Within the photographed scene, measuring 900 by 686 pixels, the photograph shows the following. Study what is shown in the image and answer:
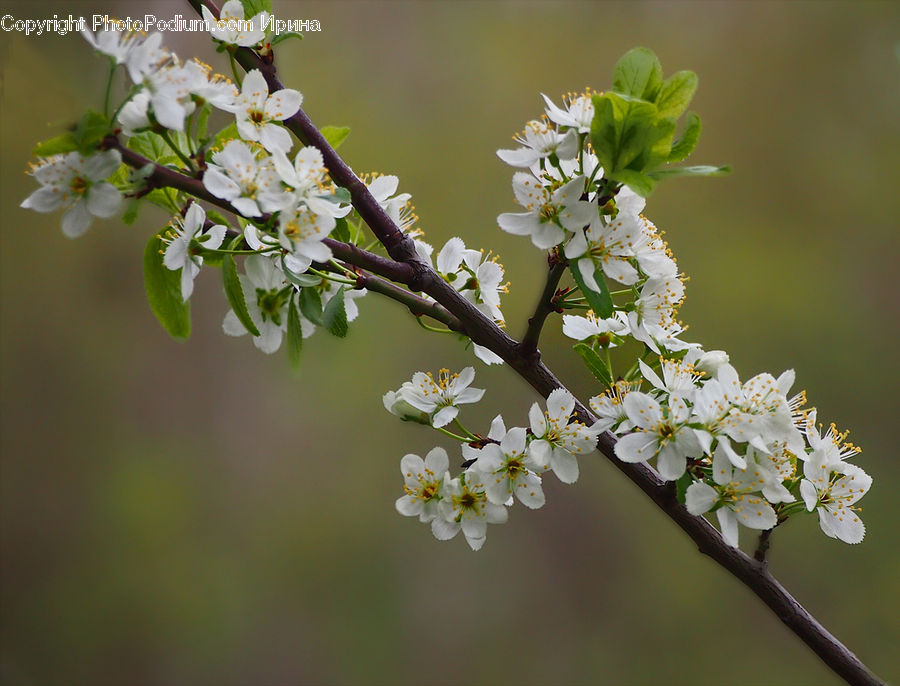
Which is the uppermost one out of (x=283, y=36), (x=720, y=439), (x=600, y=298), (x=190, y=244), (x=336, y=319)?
(x=283, y=36)

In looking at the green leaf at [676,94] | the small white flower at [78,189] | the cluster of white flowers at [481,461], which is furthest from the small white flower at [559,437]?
the small white flower at [78,189]

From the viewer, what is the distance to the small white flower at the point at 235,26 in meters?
0.63

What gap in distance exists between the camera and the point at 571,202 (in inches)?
22.6

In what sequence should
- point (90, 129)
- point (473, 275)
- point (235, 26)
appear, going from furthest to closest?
1. point (473, 275)
2. point (235, 26)
3. point (90, 129)

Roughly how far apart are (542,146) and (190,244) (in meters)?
0.28

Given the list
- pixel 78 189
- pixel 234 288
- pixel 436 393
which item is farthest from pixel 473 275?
pixel 78 189

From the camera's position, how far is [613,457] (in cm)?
65

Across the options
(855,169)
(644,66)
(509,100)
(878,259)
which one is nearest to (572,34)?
(509,100)

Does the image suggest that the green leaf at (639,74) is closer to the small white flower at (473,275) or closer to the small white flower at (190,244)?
the small white flower at (473,275)

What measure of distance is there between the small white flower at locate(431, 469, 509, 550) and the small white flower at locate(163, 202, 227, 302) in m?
0.27

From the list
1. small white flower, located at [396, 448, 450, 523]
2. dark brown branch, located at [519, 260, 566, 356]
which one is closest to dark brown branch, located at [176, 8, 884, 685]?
dark brown branch, located at [519, 260, 566, 356]

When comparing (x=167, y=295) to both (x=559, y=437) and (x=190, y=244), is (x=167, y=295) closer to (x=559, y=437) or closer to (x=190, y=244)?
(x=190, y=244)

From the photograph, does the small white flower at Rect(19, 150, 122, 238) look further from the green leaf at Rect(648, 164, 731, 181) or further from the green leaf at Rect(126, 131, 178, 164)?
the green leaf at Rect(648, 164, 731, 181)

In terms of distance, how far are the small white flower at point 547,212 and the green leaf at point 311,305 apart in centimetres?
17
